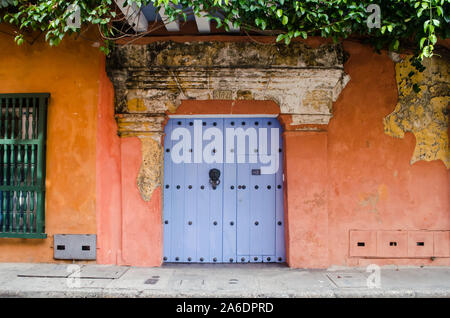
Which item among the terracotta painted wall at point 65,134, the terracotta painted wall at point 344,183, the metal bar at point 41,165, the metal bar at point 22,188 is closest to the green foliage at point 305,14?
the terracotta painted wall at point 65,134

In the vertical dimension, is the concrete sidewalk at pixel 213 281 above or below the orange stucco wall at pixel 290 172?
below

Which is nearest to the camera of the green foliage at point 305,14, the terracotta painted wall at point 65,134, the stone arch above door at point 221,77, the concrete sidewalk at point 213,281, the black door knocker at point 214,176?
the green foliage at point 305,14

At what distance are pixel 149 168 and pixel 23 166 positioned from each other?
152 centimetres

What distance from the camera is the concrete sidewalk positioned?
3557 mm

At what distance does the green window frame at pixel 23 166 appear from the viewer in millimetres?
4332

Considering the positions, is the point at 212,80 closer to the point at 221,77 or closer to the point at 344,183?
the point at 221,77

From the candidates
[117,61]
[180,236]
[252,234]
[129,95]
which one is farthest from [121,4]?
[252,234]

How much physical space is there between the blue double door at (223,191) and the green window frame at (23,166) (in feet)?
4.83

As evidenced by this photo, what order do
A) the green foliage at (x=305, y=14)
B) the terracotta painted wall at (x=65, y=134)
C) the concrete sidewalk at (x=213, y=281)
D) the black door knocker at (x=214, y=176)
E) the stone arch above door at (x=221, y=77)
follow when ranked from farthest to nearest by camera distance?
the black door knocker at (x=214, y=176), the terracotta painted wall at (x=65, y=134), the stone arch above door at (x=221, y=77), the concrete sidewalk at (x=213, y=281), the green foliage at (x=305, y=14)

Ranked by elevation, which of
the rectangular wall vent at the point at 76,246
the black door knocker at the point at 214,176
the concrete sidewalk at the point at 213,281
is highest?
the black door knocker at the point at 214,176

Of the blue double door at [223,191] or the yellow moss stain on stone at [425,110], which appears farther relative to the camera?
the blue double door at [223,191]

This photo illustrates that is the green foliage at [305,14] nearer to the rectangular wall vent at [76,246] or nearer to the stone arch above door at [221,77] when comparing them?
the stone arch above door at [221,77]

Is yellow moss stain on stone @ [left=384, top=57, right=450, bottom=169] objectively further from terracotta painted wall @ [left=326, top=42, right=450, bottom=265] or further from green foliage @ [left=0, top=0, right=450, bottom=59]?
green foliage @ [left=0, top=0, right=450, bottom=59]

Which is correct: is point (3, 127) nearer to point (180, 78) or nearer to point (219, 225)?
point (180, 78)
